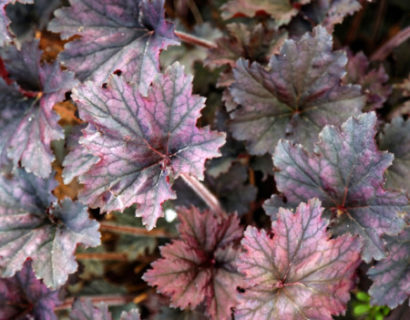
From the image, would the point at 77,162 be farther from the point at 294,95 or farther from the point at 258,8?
the point at 258,8

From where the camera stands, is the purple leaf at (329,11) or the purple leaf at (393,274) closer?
the purple leaf at (393,274)

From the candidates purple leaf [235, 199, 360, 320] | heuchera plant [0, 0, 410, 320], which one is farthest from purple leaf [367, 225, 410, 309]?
purple leaf [235, 199, 360, 320]

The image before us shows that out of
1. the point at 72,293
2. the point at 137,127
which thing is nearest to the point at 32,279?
the point at 72,293

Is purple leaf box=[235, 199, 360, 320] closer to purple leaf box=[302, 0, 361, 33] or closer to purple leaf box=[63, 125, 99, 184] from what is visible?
purple leaf box=[63, 125, 99, 184]

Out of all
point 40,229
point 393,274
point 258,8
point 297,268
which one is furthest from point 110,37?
point 393,274

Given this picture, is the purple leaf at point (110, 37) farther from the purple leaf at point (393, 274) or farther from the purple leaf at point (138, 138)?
the purple leaf at point (393, 274)

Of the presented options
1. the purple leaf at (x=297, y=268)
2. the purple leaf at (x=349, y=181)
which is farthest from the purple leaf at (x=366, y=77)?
the purple leaf at (x=297, y=268)
